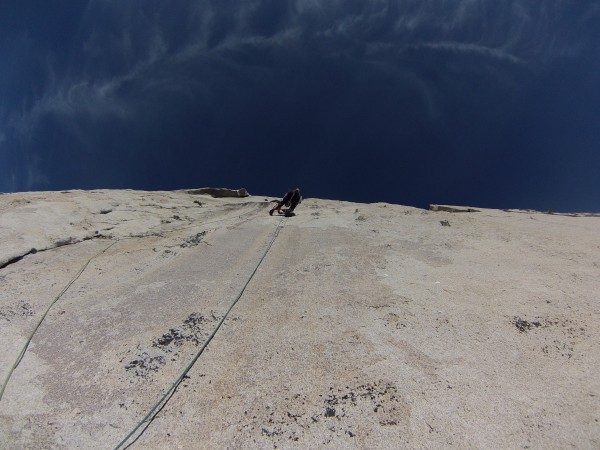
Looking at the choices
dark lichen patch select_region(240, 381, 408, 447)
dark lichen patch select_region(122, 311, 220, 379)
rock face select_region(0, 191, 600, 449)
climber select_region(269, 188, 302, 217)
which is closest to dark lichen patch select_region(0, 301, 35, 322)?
rock face select_region(0, 191, 600, 449)

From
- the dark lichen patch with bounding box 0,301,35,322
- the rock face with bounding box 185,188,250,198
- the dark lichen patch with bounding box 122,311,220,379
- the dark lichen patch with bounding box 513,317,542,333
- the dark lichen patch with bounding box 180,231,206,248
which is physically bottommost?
the dark lichen patch with bounding box 0,301,35,322

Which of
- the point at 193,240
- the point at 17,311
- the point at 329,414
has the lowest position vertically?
the point at 17,311

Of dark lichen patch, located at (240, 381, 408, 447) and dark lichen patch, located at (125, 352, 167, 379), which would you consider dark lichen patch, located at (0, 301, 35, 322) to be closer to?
dark lichen patch, located at (125, 352, 167, 379)

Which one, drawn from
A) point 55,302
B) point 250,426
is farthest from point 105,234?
point 250,426

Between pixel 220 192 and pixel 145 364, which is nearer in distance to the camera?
pixel 145 364

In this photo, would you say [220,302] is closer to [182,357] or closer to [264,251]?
[182,357]

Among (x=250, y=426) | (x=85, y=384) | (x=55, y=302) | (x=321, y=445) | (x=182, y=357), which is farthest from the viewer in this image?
(x=55, y=302)

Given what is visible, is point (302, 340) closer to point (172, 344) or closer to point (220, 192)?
point (172, 344)

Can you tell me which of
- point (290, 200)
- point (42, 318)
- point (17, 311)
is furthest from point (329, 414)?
point (290, 200)
